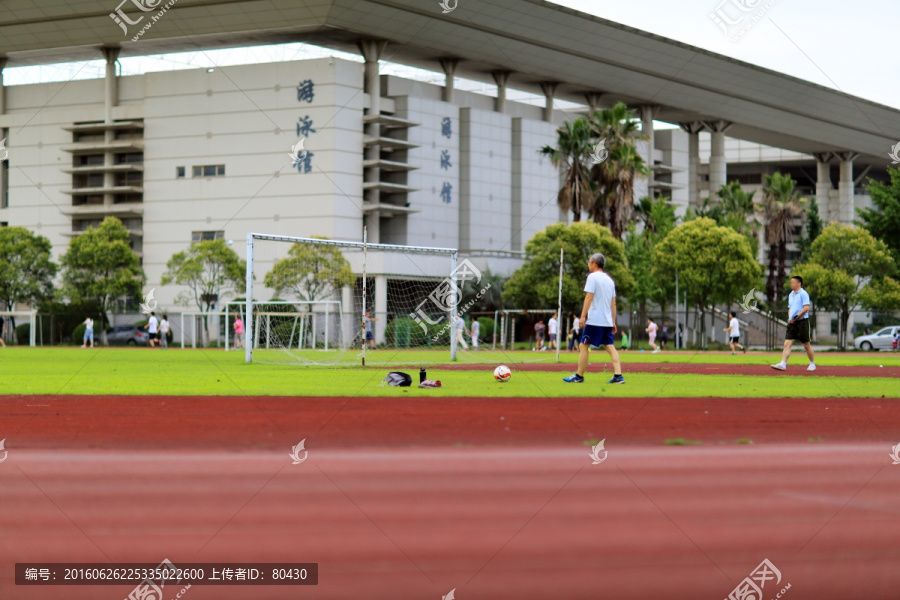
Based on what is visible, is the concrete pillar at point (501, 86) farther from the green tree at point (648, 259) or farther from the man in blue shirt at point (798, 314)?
the man in blue shirt at point (798, 314)

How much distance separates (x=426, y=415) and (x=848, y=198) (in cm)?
10083

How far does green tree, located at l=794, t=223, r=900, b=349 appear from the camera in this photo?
55125 millimetres

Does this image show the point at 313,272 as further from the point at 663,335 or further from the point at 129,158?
the point at 129,158

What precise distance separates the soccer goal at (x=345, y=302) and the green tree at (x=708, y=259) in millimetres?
12597

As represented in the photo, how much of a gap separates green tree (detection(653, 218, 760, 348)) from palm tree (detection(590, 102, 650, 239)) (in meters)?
3.24

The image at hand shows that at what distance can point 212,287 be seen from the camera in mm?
64688

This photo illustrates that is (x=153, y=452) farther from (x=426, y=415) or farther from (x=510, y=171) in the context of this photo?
(x=510, y=171)

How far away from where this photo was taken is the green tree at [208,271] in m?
Result: 63.1

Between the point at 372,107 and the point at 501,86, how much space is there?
1251 cm

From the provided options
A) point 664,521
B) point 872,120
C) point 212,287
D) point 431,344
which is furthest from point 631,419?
point 872,120

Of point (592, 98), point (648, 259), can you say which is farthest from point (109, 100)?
point (648, 259)

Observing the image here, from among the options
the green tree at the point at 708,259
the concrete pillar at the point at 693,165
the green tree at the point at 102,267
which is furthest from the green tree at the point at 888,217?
the green tree at the point at 102,267

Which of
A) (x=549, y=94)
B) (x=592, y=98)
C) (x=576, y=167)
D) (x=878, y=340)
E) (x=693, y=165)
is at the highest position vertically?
(x=592, y=98)

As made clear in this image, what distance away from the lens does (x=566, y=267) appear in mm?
→ 56844
